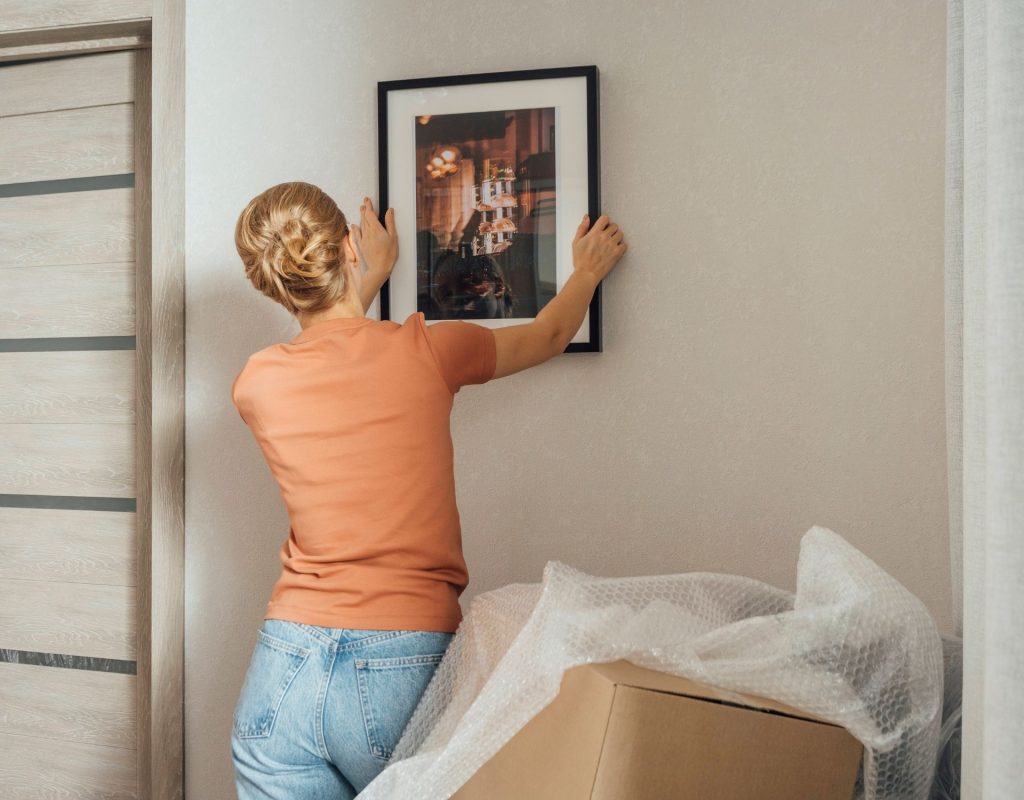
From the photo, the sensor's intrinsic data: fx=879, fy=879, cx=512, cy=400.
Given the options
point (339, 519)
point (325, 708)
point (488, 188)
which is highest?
point (488, 188)

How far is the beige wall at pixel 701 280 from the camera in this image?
1.52 metres

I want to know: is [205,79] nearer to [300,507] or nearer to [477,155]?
[477,155]

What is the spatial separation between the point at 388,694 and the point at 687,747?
454 mm

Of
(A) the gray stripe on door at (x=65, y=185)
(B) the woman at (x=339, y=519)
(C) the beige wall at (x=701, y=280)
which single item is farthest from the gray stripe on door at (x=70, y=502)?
(B) the woman at (x=339, y=519)

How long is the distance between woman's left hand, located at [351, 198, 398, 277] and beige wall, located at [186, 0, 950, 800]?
70mm

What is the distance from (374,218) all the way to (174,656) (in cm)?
99

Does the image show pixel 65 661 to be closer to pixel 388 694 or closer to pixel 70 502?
pixel 70 502

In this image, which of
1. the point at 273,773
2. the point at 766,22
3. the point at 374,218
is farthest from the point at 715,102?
the point at 273,773

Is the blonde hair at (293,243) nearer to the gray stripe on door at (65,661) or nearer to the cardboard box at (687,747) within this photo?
the cardboard box at (687,747)

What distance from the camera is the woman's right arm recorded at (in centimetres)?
145

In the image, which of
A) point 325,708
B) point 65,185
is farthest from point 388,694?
point 65,185

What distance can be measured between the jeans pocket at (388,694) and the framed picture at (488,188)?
26.9 inches

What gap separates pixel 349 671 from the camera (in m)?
1.18

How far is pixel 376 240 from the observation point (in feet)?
5.51
